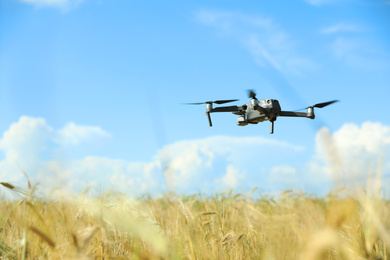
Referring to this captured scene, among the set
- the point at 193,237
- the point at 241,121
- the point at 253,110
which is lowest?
the point at 193,237

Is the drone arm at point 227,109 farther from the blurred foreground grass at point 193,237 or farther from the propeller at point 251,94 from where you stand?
the blurred foreground grass at point 193,237

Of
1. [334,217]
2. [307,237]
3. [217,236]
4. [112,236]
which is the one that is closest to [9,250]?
[112,236]

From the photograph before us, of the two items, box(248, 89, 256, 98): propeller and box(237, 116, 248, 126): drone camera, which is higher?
box(248, 89, 256, 98): propeller

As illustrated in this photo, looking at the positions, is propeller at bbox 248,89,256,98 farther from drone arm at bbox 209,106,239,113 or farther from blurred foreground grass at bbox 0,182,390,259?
blurred foreground grass at bbox 0,182,390,259

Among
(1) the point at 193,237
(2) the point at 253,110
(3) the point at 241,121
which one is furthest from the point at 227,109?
(1) the point at 193,237

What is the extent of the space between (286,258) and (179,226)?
657 mm

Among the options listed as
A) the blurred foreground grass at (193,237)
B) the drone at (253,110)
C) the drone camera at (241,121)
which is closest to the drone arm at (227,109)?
the drone at (253,110)

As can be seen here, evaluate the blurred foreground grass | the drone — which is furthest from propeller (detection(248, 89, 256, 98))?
the blurred foreground grass

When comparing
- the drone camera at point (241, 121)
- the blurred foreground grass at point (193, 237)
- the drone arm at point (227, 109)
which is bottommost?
the blurred foreground grass at point (193, 237)

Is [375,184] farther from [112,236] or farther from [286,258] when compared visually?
[112,236]

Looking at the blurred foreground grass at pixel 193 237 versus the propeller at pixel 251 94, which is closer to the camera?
the blurred foreground grass at pixel 193 237

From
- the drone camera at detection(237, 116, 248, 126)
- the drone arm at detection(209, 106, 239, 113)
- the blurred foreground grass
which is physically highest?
the drone arm at detection(209, 106, 239, 113)

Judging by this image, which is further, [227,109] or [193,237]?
[227,109]

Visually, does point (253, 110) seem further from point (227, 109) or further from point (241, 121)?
point (227, 109)
